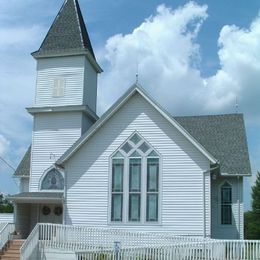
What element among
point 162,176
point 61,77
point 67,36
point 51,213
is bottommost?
point 51,213

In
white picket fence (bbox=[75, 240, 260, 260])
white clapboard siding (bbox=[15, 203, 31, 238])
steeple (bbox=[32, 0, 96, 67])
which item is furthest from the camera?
steeple (bbox=[32, 0, 96, 67])

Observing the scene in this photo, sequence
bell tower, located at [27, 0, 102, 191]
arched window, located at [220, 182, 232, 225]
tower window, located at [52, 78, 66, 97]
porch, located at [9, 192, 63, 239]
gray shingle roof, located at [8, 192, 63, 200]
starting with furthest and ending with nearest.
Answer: tower window, located at [52, 78, 66, 97], bell tower, located at [27, 0, 102, 191], arched window, located at [220, 182, 232, 225], porch, located at [9, 192, 63, 239], gray shingle roof, located at [8, 192, 63, 200]

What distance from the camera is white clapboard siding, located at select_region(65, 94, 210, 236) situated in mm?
23609

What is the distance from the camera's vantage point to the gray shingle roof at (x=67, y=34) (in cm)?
3102

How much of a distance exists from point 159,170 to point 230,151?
7800mm

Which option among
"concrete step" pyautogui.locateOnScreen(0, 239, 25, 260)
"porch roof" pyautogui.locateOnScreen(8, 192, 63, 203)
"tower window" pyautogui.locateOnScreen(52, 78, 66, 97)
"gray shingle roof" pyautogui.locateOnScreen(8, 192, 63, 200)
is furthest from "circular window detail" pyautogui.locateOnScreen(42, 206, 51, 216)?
"tower window" pyautogui.locateOnScreen(52, 78, 66, 97)

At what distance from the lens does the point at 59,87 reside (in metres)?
30.7

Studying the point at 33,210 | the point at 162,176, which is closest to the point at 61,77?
the point at 33,210

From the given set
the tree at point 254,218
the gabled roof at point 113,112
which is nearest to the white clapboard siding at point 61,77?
the gabled roof at point 113,112

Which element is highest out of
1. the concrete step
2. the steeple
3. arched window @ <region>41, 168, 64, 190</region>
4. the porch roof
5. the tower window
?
the steeple

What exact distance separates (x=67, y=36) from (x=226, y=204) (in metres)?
14.1

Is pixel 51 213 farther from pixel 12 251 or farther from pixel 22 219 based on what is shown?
pixel 12 251

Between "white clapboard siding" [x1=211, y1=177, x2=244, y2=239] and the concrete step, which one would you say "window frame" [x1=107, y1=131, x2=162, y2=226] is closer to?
the concrete step

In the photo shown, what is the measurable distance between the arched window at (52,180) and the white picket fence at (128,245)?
6.05 meters
